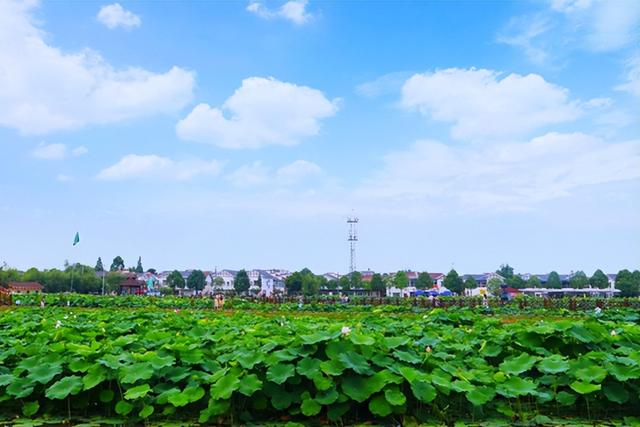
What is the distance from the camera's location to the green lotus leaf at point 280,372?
10.9 ft

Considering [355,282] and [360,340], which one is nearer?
[360,340]

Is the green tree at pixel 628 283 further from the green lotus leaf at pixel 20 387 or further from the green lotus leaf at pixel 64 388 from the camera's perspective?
the green lotus leaf at pixel 20 387

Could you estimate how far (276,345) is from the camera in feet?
12.4

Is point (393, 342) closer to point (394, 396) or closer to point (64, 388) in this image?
point (394, 396)

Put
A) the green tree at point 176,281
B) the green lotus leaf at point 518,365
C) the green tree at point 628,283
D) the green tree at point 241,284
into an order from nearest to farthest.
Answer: the green lotus leaf at point 518,365
the green tree at point 628,283
the green tree at point 241,284
the green tree at point 176,281

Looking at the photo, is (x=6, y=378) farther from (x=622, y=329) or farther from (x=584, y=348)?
(x=622, y=329)

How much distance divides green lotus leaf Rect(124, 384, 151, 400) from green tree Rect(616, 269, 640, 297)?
67.2 meters

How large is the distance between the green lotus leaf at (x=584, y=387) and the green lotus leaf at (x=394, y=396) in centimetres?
120

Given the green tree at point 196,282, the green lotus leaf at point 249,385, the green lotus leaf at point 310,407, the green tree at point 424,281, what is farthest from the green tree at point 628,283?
the green lotus leaf at point 249,385

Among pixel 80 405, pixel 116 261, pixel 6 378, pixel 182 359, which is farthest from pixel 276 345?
pixel 116 261

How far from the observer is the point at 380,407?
3316 millimetres

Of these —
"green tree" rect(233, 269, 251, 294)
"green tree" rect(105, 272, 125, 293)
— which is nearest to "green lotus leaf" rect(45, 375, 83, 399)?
"green tree" rect(105, 272, 125, 293)

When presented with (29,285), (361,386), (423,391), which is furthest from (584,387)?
(29,285)

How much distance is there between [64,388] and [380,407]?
205 cm
